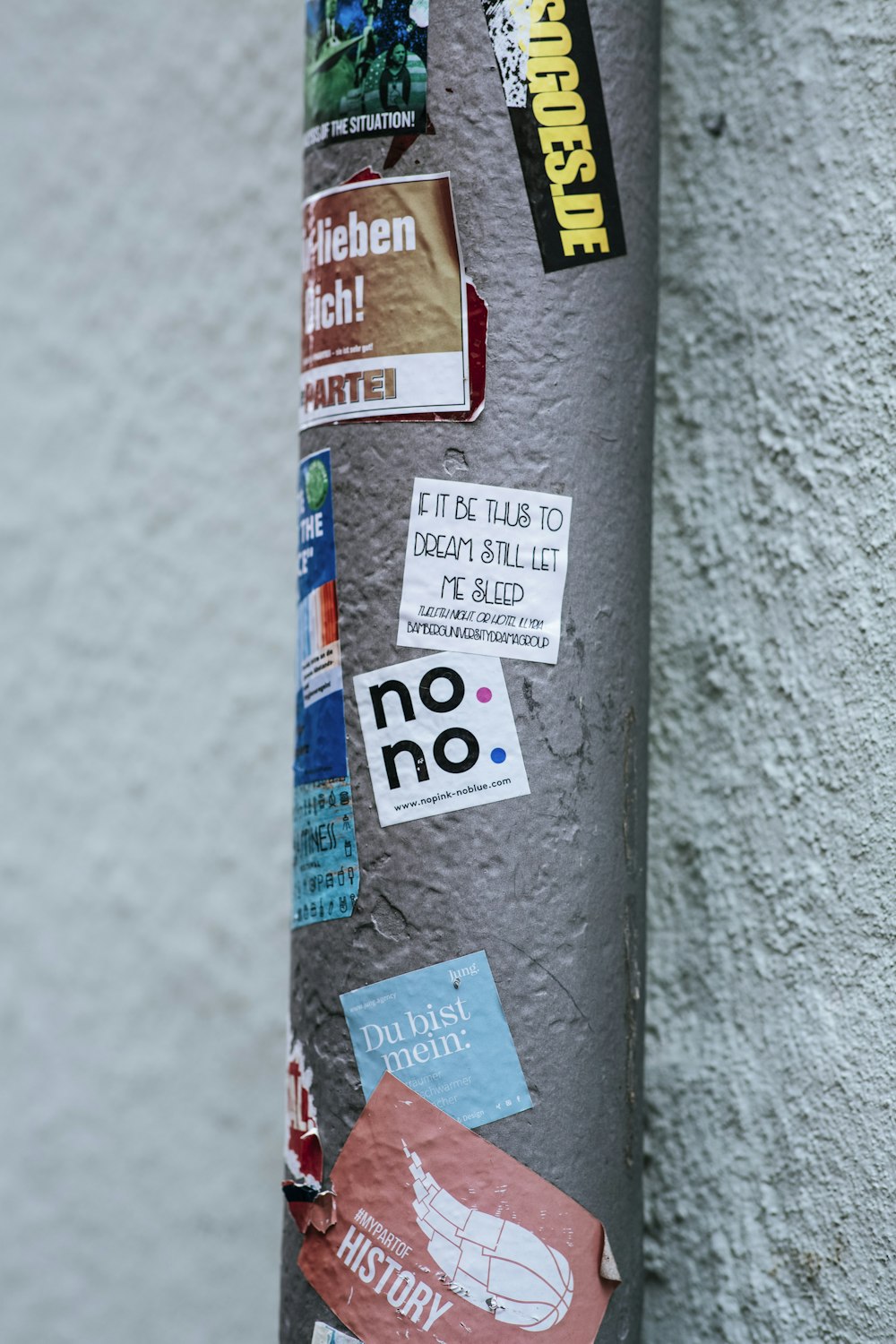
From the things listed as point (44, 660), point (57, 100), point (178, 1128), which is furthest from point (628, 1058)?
point (57, 100)

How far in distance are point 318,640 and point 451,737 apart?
0.48ft

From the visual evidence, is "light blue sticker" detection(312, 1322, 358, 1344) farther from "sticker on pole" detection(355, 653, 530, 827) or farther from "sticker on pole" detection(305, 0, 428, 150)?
"sticker on pole" detection(305, 0, 428, 150)

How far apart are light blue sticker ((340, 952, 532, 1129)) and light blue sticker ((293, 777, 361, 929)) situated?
86mm

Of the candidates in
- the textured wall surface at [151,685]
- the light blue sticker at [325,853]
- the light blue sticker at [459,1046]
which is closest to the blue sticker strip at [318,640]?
the light blue sticker at [325,853]

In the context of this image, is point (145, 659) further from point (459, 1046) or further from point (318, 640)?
point (459, 1046)

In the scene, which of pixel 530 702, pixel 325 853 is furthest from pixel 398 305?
pixel 325 853

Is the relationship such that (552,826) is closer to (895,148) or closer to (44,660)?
(895,148)

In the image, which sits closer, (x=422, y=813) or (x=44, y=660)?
(x=422, y=813)

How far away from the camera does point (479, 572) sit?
2.86 ft

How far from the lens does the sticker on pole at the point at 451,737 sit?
0.87 m

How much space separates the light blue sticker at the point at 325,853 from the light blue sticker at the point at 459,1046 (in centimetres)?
9

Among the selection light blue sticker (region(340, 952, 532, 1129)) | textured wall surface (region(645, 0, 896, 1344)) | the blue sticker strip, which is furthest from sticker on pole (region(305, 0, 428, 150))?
light blue sticker (region(340, 952, 532, 1129))

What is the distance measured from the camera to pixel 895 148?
1006 millimetres

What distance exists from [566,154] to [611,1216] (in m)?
0.80
